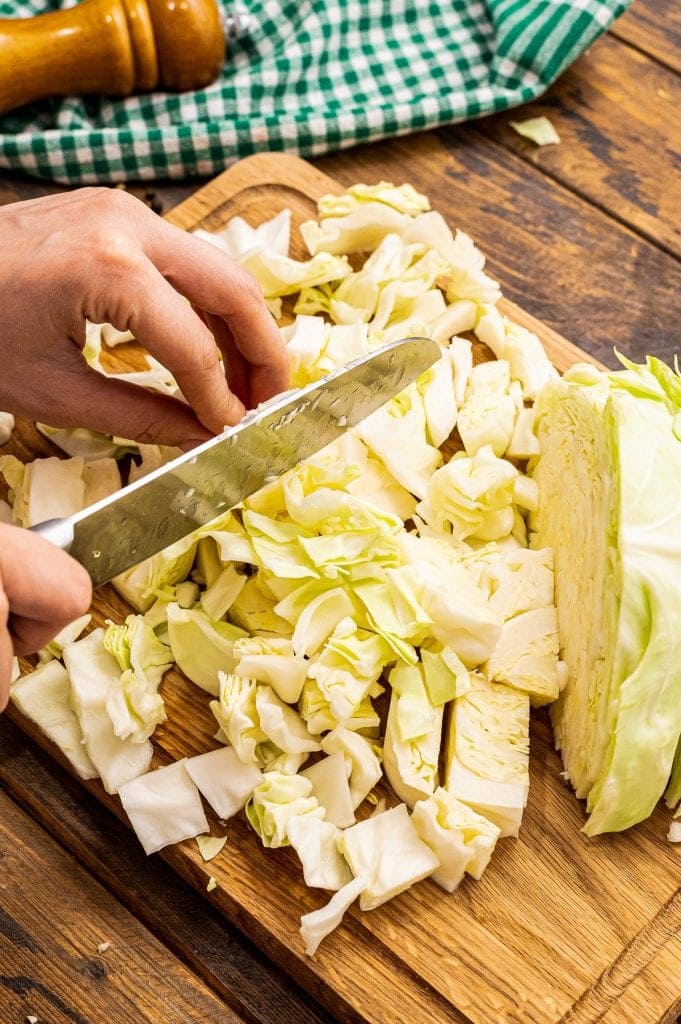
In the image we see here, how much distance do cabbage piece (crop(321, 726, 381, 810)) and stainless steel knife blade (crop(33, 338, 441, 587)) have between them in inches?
18.9

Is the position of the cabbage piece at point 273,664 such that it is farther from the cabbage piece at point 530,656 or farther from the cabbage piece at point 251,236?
the cabbage piece at point 251,236

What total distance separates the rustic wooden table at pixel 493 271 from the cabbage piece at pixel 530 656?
55cm

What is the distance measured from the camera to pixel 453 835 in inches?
71.1

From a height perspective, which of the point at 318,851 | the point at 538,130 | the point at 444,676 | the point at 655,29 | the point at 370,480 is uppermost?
the point at 655,29

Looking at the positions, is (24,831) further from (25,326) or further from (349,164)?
(349,164)

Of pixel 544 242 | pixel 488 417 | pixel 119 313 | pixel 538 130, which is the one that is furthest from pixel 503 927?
pixel 538 130

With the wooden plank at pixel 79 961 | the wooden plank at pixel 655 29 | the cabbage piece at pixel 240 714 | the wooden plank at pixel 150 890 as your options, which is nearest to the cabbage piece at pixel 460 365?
the cabbage piece at pixel 240 714

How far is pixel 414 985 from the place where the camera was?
182 centimetres

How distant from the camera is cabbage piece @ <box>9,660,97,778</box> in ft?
6.48

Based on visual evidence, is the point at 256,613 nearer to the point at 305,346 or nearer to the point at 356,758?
the point at 356,758

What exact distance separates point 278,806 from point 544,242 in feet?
5.66

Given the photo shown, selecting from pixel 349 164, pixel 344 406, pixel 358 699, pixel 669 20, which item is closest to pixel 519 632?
pixel 358 699

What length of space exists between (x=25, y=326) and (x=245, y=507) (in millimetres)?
558

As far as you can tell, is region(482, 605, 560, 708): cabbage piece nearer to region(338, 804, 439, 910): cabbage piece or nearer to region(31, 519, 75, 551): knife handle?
region(338, 804, 439, 910): cabbage piece
